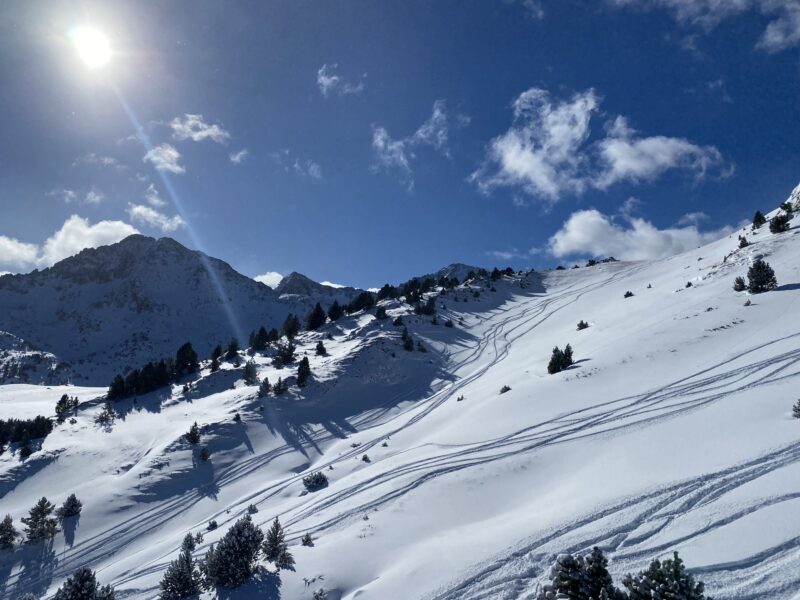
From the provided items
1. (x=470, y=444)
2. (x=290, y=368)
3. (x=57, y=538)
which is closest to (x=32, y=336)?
(x=290, y=368)

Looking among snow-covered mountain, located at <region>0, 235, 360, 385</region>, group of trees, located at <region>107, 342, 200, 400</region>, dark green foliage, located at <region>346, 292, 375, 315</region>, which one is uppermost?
snow-covered mountain, located at <region>0, 235, 360, 385</region>

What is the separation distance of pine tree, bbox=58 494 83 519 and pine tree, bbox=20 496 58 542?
2.71 ft

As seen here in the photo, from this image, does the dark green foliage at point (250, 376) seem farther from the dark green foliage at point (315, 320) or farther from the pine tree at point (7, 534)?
the dark green foliage at point (315, 320)

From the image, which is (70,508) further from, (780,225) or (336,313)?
(780,225)

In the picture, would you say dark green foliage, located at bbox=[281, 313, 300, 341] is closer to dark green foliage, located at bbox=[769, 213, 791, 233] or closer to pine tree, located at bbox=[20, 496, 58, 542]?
pine tree, located at bbox=[20, 496, 58, 542]

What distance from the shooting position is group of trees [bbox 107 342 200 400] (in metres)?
42.5

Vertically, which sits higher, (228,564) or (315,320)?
(315,320)

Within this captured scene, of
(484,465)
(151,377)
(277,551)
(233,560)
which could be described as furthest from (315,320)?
(233,560)

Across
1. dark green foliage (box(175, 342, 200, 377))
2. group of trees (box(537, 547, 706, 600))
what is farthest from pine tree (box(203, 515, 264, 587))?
dark green foliage (box(175, 342, 200, 377))

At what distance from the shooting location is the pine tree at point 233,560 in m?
Answer: 10.7

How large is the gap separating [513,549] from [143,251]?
199m

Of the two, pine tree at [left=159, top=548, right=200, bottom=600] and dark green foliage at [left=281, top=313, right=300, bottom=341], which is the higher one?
dark green foliage at [left=281, top=313, right=300, bottom=341]

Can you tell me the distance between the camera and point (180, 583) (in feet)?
36.6

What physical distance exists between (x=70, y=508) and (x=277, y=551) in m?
17.3
